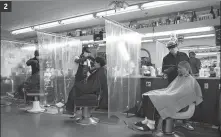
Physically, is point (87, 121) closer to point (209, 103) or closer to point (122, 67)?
point (122, 67)

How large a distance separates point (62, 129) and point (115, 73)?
120cm

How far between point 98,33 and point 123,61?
8.59 feet

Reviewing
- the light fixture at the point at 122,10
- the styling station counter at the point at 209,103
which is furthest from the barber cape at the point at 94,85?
the light fixture at the point at 122,10

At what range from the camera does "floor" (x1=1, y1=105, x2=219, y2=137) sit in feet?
8.22

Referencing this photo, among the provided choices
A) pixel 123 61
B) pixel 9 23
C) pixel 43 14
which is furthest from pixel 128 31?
pixel 9 23

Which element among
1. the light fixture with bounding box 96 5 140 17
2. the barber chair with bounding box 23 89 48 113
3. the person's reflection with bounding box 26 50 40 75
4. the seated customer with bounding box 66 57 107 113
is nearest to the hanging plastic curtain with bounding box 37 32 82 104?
the barber chair with bounding box 23 89 48 113

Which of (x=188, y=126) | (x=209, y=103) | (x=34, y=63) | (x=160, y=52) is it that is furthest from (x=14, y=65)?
(x=209, y=103)

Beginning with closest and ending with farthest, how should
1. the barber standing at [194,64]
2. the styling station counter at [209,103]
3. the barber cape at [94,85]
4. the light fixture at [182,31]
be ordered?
the styling station counter at [209,103]
the barber cape at [94,85]
the barber standing at [194,64]
the light fixture at [182,31]

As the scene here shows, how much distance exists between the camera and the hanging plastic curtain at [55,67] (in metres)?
3.85

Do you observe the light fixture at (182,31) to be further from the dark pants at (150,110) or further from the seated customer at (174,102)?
the dark pants at (150,110)

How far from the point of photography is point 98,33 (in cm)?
559

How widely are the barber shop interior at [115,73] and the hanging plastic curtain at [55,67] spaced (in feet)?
0.07

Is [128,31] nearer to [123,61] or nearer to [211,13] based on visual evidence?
[123,61]

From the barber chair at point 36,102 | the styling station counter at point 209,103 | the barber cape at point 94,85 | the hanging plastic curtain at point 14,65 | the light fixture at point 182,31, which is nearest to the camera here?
the styling station counter at point 209,103
